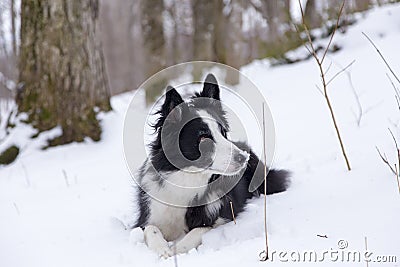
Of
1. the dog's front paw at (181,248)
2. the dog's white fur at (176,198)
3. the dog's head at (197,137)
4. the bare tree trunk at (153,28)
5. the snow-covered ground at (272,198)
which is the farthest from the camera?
the bare tree trunk at (153,28)

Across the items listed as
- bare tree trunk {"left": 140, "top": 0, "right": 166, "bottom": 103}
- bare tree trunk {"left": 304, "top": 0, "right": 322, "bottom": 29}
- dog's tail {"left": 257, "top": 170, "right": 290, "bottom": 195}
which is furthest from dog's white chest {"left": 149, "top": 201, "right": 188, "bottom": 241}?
bare tree trunk {"left": 304, "top": 0, "right": 322, "bottom": 29}

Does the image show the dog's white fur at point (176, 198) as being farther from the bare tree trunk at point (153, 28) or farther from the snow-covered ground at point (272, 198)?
the bare tree trunk at point (153, 28)

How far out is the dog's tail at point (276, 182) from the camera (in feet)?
12.5

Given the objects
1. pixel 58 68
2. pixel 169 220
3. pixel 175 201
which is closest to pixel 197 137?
pixel 175 201

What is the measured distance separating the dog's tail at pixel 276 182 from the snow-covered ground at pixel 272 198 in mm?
Answer: 102

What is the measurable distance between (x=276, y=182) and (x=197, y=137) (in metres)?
1.09

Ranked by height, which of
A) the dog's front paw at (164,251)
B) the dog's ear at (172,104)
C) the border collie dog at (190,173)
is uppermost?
the dog's ear at (172,104)

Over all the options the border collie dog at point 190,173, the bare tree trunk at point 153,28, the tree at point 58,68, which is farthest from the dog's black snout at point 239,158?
the bare tree trunk at point 153,28

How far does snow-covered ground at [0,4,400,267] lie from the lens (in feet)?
8.37

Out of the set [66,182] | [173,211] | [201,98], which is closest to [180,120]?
[201,98]

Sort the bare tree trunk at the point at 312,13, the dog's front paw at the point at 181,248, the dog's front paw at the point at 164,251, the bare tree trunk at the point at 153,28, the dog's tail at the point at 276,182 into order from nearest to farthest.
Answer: the dog's front paw at the point at 164,251 → the dog's front paw at the point at 181,248 → the dog's tail at the point at 276,182 → the bare tree trunk at the point at 312,13 → the bare tree trunk at the point at 153,28

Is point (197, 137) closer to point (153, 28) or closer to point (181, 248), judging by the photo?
point (181, 248)

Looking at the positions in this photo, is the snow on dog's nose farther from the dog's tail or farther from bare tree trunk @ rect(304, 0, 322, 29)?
bare tree trunk @ rect(304, 0, 322, 29)

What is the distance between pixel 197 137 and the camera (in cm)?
314
